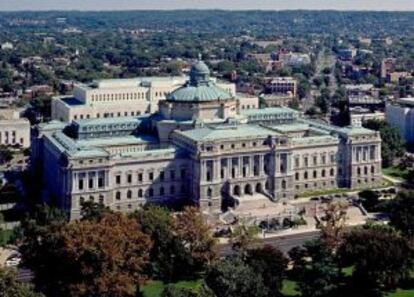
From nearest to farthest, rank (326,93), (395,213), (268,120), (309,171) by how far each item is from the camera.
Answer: (395,213) → (309,171) → (268,120) → (326,93)

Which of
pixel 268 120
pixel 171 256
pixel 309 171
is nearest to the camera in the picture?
pixel 171 256

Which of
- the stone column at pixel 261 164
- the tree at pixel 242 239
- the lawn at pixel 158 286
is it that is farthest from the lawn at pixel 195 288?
the stone column at pixel 261 164

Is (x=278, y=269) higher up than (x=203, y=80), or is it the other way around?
(x=203, y=80)

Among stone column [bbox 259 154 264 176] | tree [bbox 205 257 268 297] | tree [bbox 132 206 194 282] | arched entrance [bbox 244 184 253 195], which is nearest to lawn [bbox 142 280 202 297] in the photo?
tree [bbox 132 206 194 282]

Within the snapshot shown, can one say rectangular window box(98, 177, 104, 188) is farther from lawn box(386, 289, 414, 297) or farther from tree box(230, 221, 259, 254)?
lawn box(386, 289, 414, 297)

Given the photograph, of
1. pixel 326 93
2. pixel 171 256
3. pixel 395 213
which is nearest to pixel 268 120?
pixel 395 213

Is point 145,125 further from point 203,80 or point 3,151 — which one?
point 3,151

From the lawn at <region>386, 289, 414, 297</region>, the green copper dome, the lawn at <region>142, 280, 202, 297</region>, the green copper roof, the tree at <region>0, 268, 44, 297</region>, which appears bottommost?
the lawn at <region>142, 280, 202, 297</region>
